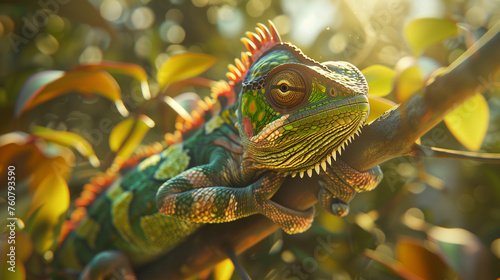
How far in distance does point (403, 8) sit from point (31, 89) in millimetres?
1292

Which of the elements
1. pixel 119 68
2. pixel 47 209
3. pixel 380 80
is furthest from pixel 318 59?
pixel 47 209

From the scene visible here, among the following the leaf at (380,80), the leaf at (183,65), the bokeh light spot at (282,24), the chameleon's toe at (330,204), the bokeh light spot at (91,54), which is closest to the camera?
the chameleon's toe at (330,204)

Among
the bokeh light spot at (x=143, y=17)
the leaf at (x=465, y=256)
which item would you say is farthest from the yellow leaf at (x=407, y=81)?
the bokeh light spot at (x=143, y=17)

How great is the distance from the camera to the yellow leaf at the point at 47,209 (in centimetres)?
128

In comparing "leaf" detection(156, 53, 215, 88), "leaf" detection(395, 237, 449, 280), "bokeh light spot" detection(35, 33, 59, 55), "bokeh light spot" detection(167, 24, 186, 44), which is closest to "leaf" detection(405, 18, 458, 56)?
"leaf" detection(395, 237, 449, 280)

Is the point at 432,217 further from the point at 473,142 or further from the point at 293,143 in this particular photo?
the point at 293,143

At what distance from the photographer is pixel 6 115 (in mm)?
1596

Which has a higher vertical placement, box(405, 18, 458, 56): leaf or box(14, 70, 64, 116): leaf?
box(405, 18, 458, 56): leaf

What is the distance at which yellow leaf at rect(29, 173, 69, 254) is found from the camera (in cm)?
128

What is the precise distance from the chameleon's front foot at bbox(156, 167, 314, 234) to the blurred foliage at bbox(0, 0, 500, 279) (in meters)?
0.32

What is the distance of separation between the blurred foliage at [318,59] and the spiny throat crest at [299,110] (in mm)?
166

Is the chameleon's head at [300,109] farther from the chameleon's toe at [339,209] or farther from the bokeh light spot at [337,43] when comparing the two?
the bokeh light spot at [337,43]

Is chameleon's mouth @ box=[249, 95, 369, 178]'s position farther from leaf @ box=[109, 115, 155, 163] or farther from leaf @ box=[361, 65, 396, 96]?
leaf @ box=[109, 115, 155, 163]

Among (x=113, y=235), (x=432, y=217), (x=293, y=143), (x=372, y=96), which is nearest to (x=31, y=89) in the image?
(x=113, y=235)
